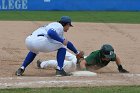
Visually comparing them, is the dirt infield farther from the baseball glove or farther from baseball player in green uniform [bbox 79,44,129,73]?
the baseball glove

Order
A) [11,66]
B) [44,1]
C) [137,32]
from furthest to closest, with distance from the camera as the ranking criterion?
[44,1] < [137,32] < [11,66]

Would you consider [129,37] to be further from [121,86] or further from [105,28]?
[121,86]

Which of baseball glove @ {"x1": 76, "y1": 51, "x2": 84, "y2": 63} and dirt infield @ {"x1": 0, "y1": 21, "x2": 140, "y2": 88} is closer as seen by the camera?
dirt infield @ {"x1": 0, "y1": 21, "x2": 140, "y2": 88}

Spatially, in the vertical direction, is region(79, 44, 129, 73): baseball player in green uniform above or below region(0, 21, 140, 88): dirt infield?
above

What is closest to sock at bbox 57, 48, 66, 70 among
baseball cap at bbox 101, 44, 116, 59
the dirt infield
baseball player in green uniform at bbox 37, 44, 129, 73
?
Answer: the dirt infield

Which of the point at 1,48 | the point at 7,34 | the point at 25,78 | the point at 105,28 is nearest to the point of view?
the point at 25,78

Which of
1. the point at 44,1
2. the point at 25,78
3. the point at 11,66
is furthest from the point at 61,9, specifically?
the point at 25,78

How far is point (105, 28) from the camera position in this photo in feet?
60.7

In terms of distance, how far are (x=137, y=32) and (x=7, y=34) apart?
4818 millimetres

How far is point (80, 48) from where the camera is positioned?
12.9m

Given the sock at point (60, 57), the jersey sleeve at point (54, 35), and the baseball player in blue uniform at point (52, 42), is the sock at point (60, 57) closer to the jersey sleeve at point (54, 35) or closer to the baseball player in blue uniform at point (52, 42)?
the baseball player in blue uniform at point (52, 42)

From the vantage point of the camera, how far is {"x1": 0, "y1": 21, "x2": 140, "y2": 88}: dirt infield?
24.9 ft

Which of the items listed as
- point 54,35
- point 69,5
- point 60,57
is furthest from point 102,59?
point 69,5

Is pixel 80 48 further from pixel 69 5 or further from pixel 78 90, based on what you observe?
pixel 69 5
